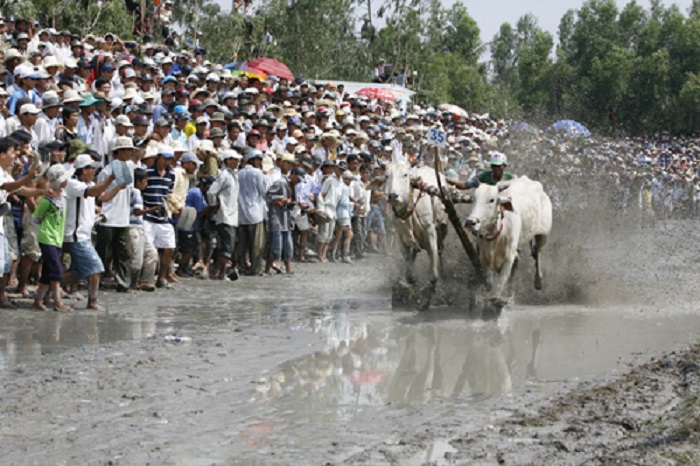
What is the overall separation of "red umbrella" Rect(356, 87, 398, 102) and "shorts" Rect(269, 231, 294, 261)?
1551cm

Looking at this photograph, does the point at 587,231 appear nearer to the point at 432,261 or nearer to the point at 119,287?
the point at 432,261

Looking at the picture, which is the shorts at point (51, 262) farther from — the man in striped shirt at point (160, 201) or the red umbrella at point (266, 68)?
the red umbrella at point (266, 68)

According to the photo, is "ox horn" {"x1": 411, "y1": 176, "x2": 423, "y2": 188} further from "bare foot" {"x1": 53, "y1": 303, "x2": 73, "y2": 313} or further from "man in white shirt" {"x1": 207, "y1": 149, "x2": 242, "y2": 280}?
"bare foot" {"x1": 53, "y1": 303, "x2": 73, "y2": 313}

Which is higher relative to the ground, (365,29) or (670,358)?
(365,29)

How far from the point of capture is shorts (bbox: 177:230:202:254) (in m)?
15.2

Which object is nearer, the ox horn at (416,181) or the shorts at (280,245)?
the ox horn at (416,181)

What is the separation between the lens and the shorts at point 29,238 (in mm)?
11625

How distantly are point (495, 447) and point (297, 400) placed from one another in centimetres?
183

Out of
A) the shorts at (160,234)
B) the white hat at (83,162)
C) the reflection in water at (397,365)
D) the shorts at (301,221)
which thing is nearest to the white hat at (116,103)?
the shorts at (160,234)

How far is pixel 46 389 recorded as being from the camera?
7.83 metres

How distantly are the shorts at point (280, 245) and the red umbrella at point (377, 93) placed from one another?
15509 mm

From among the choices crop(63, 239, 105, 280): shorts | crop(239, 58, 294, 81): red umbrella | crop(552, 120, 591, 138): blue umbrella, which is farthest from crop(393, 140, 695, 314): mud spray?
crop(239, 58, 294, 81): red umbrella

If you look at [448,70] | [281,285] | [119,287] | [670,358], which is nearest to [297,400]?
[670,358]

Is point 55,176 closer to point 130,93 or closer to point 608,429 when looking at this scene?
point 130,93
